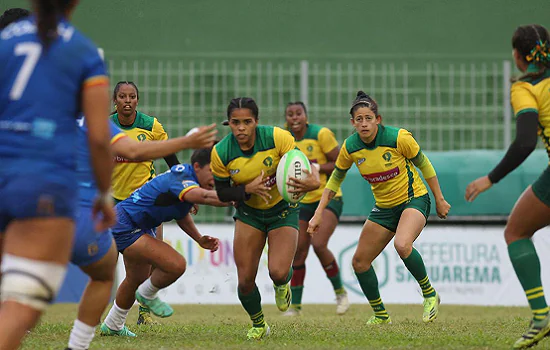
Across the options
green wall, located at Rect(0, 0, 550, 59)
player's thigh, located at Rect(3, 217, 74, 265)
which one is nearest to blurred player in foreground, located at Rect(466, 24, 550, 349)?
player's thigh, located at Rect(3, 217, 74, 265)

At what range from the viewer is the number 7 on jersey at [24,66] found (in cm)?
419

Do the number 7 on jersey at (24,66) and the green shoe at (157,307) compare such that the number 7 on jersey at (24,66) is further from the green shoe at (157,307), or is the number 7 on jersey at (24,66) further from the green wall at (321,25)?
the green wall at (321,25)

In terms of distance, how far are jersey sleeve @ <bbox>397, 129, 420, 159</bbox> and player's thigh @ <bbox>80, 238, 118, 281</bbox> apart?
4.36m

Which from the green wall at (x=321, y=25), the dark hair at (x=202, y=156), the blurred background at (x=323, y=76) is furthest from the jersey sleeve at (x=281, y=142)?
the green wall at (x=321, y=25)

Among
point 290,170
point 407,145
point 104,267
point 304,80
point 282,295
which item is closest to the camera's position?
point 104,267

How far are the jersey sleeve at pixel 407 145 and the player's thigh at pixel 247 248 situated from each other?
2.02 metres

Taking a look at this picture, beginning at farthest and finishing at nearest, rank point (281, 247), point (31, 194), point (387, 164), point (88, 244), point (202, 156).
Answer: point (387, 164), point (202, 156), point (281, 247), point (88, 244), point (31, 194)

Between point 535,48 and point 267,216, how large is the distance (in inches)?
111

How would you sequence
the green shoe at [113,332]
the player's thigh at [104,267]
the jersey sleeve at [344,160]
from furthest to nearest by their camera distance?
the jersey sleeve at [344,160]
the green shoe at [113,332]
the player's thigh at [104,267]

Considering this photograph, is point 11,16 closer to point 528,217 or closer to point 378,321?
point 528,217

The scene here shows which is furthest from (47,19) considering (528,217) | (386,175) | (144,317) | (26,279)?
(144,317)

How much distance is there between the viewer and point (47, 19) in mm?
4246

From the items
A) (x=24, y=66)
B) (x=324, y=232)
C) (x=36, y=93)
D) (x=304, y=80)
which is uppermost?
(x=24, y=66)

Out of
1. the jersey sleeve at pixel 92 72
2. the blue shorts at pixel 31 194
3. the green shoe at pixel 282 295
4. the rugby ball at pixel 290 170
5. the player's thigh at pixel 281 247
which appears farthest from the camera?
the green shoe at pixel 282 295
